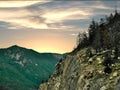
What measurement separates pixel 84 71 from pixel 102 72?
1385cm

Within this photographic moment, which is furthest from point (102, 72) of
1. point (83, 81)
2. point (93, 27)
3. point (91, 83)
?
point (93, 27)

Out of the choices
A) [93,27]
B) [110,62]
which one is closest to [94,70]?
[110,62]

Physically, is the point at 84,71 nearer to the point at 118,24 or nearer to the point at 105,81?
the point at 105,81

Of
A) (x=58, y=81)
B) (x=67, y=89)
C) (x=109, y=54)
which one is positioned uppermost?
(x=109, y=54)

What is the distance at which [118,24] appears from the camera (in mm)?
124000

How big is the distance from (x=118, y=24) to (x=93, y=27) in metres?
57.1

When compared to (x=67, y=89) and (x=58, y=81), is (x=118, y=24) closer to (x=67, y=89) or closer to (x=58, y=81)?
(x=67, y=89)

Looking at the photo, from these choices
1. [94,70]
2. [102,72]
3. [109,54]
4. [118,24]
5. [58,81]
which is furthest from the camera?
[58,81]

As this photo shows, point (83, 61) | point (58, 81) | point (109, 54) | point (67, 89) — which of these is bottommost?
point (58, 81)

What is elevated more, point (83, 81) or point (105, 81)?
point (105, 81)

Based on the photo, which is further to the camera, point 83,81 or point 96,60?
point 96,60

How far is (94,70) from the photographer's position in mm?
90500

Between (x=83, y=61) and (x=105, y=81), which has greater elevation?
(x=105, y=81)

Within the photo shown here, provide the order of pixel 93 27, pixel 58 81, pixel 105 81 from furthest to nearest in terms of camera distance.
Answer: pixel 93 27, pixel 58 81, pixel 105 81
